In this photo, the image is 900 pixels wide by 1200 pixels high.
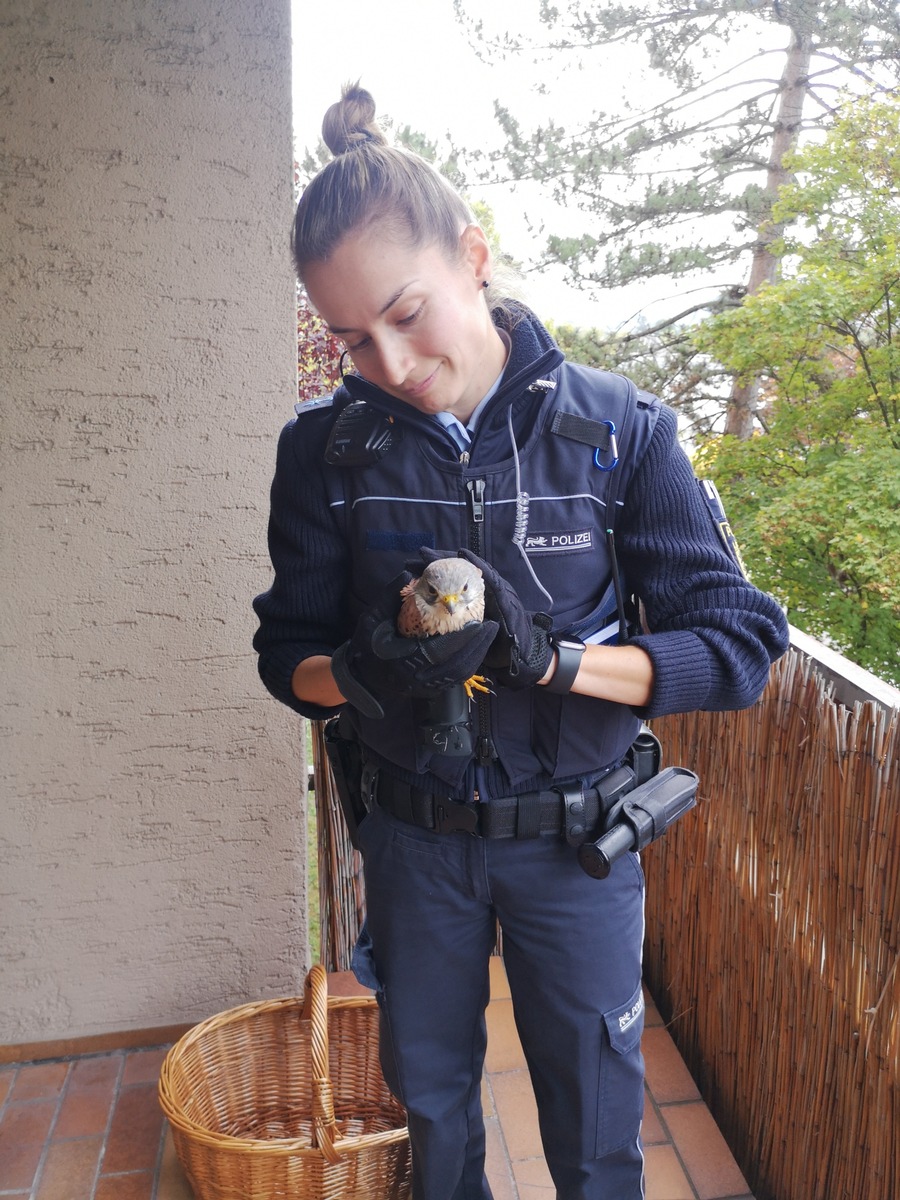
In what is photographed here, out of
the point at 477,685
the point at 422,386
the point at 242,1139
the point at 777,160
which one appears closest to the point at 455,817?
the point at 477,685

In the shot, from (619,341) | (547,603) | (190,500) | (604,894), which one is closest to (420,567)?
(547,603)

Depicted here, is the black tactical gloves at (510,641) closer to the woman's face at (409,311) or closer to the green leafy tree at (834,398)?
the woman's face at (409,311)

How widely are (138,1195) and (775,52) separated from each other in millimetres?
9726

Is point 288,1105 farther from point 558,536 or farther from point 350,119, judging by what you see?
point 350,119

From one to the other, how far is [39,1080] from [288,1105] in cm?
68

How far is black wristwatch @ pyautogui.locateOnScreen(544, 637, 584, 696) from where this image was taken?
135 cm

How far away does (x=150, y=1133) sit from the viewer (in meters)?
2.34

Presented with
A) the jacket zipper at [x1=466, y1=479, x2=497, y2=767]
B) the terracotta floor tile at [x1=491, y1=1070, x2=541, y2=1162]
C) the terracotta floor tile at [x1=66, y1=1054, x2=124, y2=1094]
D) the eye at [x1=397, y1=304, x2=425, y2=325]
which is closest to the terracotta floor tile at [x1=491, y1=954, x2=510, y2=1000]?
the terracotta floor tile at [x1=491, y1=1070, x2=541, y2=1162]

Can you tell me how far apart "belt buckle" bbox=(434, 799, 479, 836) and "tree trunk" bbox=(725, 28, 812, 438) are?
7524 mm

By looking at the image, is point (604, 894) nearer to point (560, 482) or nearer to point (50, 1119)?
point (560, 482)

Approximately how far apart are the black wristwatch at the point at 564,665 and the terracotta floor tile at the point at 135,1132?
1.73 metres

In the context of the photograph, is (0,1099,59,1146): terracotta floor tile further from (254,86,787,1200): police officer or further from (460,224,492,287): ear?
(460,224,492,287): ear

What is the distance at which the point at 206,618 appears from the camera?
2416 mm

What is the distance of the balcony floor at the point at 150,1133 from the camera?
2.17 meters
